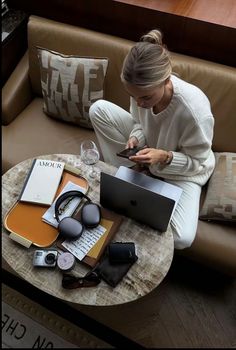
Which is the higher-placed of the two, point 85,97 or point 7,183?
point 85,97

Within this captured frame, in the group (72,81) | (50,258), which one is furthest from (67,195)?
(72,81)

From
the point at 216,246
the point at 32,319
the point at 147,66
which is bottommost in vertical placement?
the point at 32,319

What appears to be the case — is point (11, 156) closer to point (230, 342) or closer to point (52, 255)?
point (52, 255)

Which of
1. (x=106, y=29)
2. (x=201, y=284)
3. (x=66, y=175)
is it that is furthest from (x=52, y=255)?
(x=106, y=29)

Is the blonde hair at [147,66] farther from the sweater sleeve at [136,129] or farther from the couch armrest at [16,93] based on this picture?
the couch armrest at [16,93]

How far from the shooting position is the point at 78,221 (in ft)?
4.28

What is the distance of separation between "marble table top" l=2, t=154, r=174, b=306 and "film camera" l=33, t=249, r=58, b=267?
0.02 m

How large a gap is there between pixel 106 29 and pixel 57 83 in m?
0.41

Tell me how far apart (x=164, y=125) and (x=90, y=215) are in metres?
0.44

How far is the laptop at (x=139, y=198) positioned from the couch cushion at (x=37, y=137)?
483mm

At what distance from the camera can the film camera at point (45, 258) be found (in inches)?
48.0

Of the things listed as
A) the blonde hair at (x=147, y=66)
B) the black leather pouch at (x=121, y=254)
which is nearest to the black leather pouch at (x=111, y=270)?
the black leather pouch at (x=121, y=254)

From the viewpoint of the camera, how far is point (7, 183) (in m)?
1.42

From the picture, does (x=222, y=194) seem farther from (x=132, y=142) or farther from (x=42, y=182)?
(x=42, y=182)
